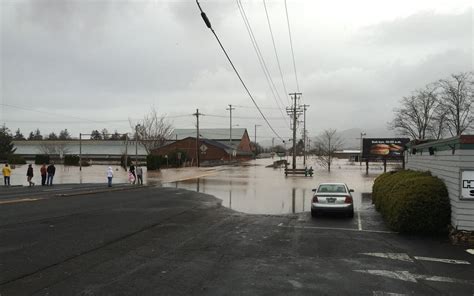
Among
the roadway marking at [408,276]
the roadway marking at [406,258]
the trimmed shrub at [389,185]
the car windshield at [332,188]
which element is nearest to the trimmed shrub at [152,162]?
the car windshield at [332,188]

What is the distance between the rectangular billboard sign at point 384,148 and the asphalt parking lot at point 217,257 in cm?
3755

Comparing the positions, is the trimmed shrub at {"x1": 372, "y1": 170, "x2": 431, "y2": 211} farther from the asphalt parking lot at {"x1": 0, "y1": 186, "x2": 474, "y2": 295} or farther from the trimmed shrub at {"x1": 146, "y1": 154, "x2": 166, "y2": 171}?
the trimmed shrub at {"x1": 146, "y1": 154, "x2": 166, "y2": 171}

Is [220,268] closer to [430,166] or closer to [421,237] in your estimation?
[421,237]

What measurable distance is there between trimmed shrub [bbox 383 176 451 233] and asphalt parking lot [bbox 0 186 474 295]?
1.70 ft

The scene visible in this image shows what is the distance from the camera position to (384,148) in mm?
50219

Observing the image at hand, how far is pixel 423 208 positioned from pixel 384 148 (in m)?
40.9

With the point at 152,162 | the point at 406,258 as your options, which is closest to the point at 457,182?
the point at 406,258

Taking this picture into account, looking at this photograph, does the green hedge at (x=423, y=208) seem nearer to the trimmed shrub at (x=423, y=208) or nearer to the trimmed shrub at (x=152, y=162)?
the trimmed shrub at (x=423, y=208)

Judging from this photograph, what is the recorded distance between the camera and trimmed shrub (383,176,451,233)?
11.3 m

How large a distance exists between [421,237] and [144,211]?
1015cm

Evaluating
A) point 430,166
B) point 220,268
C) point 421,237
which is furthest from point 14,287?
point 430,166

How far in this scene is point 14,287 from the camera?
6.30 meters

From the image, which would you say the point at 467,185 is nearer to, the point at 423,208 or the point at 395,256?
the point at 423,208

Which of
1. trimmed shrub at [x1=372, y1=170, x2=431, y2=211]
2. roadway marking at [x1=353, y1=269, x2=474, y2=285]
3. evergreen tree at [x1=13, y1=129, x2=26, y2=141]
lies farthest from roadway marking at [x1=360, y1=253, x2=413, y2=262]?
evergreen tree at [x1=13, y1=129, x2=26, y2=141]
